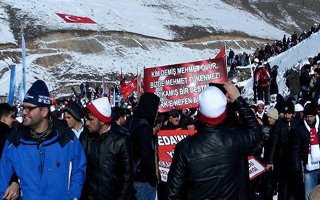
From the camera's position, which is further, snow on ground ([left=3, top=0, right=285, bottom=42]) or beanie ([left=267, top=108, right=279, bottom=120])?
snow on ground ([left=3, top=0, right=285, bottom=42])

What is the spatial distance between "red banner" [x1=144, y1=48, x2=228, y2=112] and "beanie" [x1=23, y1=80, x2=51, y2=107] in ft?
22.8

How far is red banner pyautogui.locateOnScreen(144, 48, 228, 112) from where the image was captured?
12797 mm

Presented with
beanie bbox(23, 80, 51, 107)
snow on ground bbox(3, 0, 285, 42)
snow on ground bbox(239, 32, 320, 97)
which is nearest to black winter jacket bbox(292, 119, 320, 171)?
beanie bbox(23, 80, 51, 107)

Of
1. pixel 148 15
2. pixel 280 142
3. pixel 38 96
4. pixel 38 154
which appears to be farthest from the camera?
pixel 148 15

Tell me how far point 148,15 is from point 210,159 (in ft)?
298

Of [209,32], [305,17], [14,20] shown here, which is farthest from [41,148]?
[305,17]

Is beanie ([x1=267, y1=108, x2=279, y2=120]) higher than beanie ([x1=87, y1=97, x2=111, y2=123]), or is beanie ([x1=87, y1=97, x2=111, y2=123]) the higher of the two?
beanie ([x1=87, y1=97, x2=111, y2=123])

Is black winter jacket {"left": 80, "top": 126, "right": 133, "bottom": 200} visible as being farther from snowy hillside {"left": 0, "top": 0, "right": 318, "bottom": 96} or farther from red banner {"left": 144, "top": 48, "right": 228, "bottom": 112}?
snowy hillside {"left": 0, "top": 0, "right": 318, "bottom": 96}

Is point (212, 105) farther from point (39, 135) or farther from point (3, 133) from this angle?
point (3, 133)

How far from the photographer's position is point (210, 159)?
17.5 feet

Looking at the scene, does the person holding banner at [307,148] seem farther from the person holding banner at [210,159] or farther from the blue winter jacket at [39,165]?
the blue winter jacket at [39,165]

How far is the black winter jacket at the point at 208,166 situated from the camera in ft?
17.4

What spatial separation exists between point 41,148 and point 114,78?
63.5m

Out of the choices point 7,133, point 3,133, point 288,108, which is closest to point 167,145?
point 288,108
